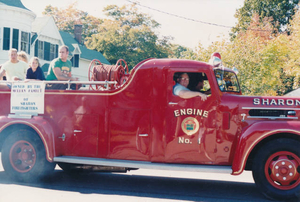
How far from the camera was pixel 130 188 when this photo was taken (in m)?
6.72

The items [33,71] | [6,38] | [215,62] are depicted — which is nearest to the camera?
[215,62]

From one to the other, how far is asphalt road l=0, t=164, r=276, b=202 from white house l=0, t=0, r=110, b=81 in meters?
21.2

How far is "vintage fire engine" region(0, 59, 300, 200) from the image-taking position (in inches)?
232

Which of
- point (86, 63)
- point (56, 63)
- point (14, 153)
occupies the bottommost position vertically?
point (14, 153)

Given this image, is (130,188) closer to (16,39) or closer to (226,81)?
(226,81)

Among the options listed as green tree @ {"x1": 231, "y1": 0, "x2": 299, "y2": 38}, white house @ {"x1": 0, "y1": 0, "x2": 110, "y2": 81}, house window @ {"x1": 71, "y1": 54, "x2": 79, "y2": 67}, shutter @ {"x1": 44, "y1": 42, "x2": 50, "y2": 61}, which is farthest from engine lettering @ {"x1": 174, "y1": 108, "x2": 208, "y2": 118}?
green tree @ {"x1": 231, "y1": 0, "x2": 299, "y2": 38}

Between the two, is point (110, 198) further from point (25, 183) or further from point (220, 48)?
point (220, 48)

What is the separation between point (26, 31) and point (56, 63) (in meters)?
22.6

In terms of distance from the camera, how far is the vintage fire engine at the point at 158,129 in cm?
590

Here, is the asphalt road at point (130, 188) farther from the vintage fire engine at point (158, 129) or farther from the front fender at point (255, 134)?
the front fender at point (255, 134)

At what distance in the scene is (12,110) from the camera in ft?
23.9

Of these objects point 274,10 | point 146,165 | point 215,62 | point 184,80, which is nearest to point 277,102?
point 215,62

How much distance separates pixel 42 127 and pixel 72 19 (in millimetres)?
51399

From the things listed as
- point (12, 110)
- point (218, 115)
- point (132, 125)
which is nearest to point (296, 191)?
point (218, 115)
